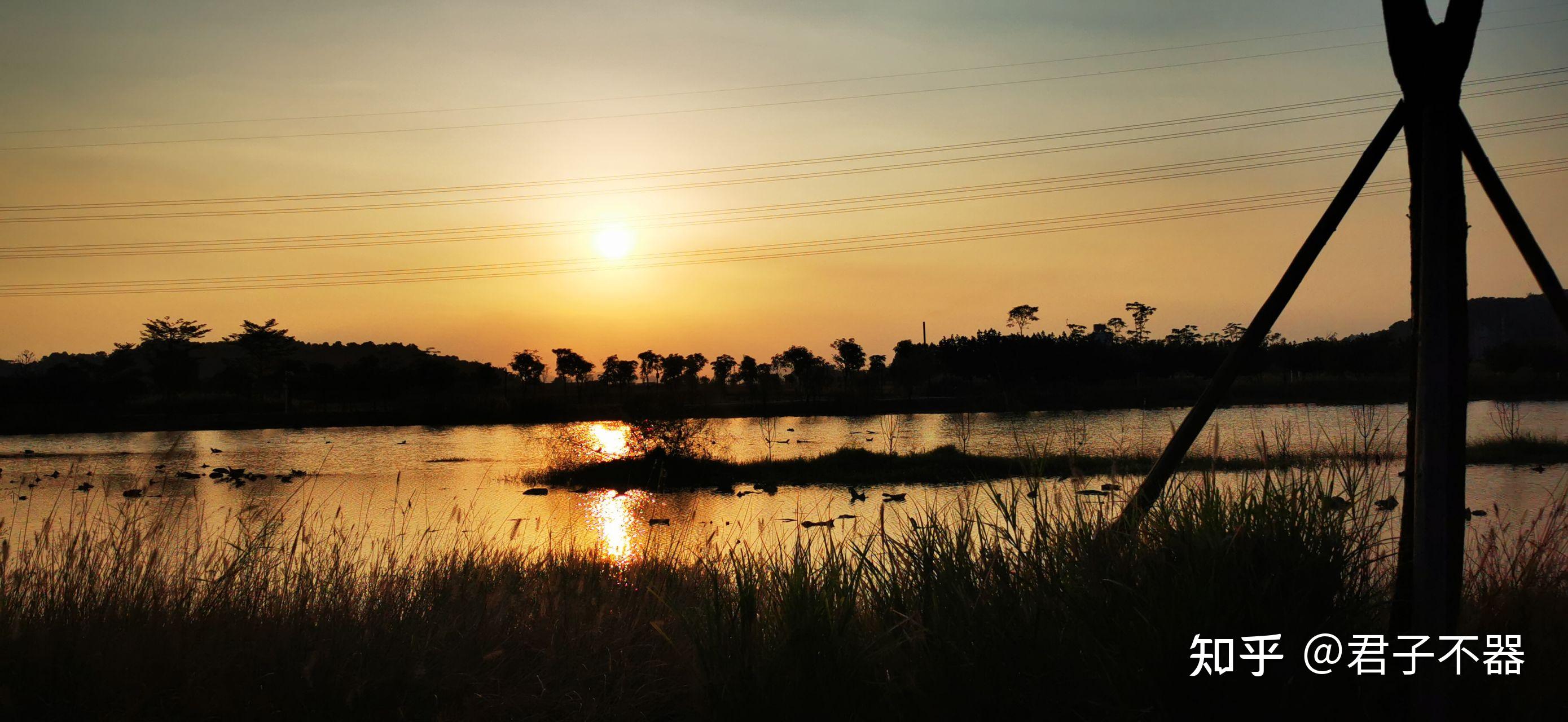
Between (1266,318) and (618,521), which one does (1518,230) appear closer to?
(1266,318)

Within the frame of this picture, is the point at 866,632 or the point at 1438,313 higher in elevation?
the point at 1438,313

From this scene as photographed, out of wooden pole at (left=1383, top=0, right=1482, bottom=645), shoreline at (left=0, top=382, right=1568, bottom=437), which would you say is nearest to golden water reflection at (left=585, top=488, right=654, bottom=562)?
wooden pole at (left=1383, top=0, right=1482, bottom=645)

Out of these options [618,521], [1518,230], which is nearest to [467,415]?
[618,521]

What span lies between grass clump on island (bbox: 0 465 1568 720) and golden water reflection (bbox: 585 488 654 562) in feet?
17.9

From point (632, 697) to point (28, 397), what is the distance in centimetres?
7985

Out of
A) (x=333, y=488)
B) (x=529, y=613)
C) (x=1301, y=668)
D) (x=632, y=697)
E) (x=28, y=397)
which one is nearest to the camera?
(x=1301, y=668)

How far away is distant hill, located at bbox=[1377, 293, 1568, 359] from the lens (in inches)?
2728

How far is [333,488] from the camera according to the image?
27.8 meters

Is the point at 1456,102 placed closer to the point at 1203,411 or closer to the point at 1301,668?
the point at 1203,411

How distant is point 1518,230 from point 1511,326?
115 meters

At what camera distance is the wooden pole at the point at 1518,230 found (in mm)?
4328

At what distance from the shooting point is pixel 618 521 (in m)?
21.1

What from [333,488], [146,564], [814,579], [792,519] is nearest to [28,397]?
[333,488]

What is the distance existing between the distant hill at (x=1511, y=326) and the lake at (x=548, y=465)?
28.2m
